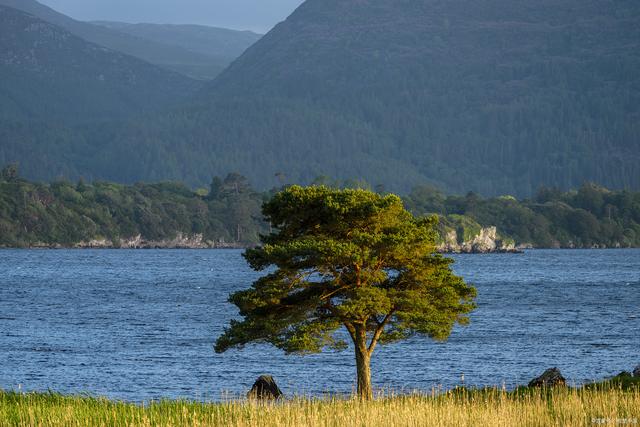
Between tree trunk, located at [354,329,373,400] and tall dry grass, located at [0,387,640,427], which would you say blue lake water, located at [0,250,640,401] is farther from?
tall dry grass, located at [0,387,640,427]

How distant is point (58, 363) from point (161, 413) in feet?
149

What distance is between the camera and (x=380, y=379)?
70.9 meters

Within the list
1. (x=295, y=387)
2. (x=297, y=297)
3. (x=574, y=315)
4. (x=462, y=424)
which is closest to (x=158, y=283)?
(x=574, y=315)

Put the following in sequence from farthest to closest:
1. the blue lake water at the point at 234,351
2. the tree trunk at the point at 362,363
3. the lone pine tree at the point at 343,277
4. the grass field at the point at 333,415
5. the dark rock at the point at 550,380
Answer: the blue lake water at the point at 234,351 → the dark rock at the point at 550,380 → the tree trunk at the point at 362,363 → the lone pine tree at the point at 343,277 → the grass field at the point at 333,415

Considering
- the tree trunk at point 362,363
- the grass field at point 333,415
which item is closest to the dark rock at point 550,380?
the tree trunk at point 362,363

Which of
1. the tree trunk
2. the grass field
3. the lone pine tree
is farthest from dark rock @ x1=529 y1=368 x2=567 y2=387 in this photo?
the grass field

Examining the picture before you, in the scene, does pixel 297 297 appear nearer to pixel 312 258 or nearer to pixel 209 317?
pixel 312 258

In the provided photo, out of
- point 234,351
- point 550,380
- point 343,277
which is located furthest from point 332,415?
point 234,351

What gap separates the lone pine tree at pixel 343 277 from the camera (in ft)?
142

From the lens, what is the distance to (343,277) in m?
44.9

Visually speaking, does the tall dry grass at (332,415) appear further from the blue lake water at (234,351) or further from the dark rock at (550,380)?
the blue lake water at (234,351)

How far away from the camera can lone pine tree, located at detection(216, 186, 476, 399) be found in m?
43.2

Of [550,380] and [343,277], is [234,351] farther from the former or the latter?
[343,277]

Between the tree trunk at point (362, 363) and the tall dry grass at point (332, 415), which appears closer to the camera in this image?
the tall dry grass at point (332, 415)
